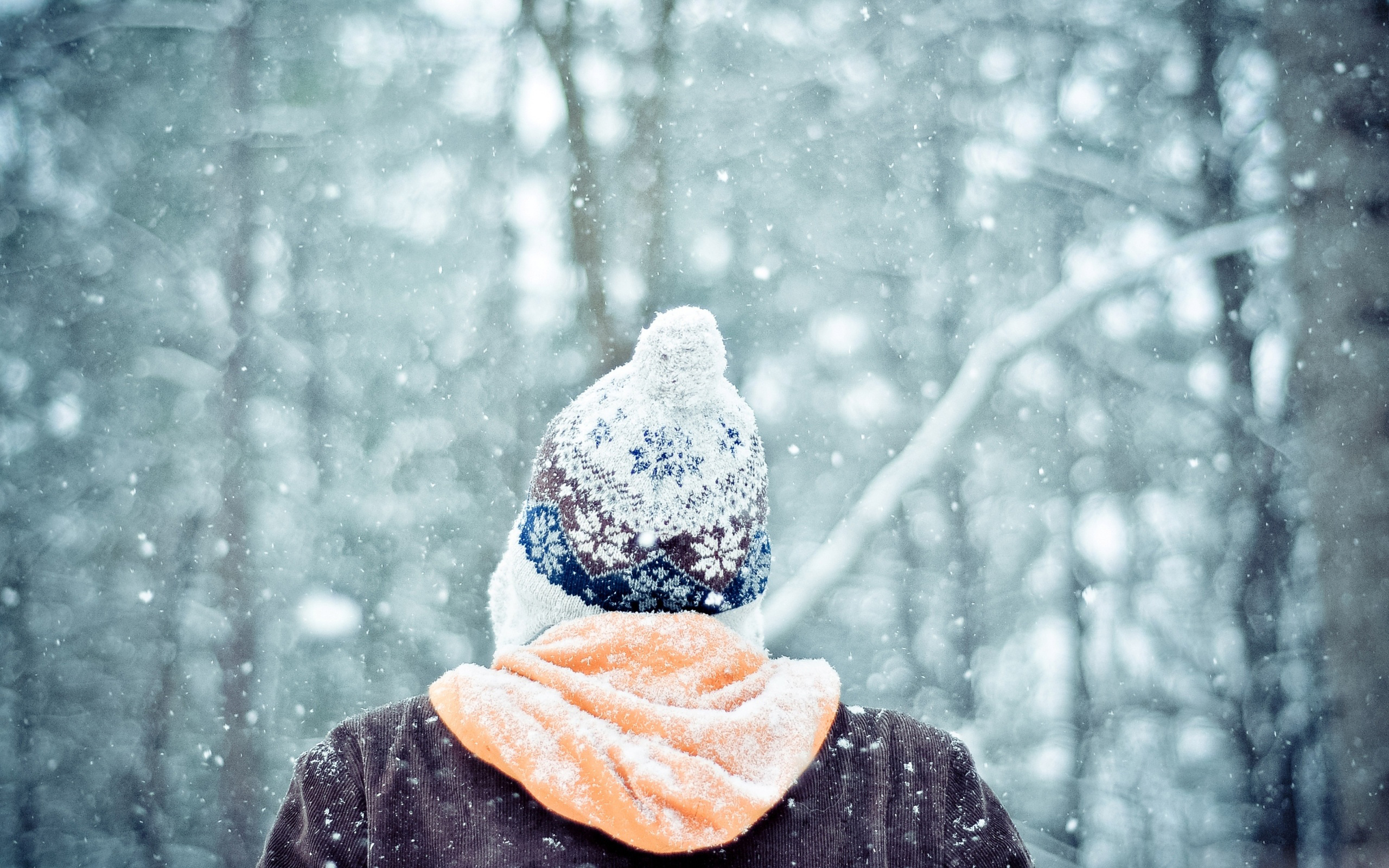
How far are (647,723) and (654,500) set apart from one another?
1.07 ft

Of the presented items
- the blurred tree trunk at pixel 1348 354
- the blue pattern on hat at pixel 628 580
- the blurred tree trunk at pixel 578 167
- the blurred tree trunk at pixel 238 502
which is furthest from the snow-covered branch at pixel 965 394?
the blue pattern on hat at pixel 628 580

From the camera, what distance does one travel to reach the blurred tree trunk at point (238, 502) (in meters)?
4.95

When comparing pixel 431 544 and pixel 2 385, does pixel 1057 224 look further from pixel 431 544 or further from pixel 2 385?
pixel 2 385

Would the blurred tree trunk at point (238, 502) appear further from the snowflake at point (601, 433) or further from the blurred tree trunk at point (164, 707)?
the snowflake at point (601, 433)

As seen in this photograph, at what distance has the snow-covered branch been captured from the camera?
5.86 metres

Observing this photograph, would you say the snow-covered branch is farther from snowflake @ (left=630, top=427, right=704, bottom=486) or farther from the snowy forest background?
snowflake @ (left=630, top=427, right=704, bottom=486)

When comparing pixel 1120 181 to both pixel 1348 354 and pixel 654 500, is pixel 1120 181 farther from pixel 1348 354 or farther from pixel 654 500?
pixel 654 500

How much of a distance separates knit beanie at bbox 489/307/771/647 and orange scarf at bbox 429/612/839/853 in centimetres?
9

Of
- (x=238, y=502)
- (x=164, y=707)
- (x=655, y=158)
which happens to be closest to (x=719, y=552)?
(x=655, y=158)

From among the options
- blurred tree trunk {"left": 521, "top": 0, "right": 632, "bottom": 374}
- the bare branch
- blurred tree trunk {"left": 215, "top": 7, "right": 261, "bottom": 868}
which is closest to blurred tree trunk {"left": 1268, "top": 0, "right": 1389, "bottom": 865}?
the bare branch

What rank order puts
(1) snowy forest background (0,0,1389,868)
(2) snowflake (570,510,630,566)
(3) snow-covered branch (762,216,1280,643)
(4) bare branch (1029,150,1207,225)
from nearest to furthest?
1. (2) snowflake (570,510,630,566)
2. (1) snowy forest background (0,0,1389,868)
3. (3) snow-covered branch (762,216,1280,643)
4. (4) bare branch (1029,150,1207,225)

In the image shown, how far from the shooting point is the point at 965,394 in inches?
247

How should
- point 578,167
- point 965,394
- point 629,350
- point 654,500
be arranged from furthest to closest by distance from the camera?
1. point 965,394
2. point 578,167
3. point 629,350
4. point 654,500

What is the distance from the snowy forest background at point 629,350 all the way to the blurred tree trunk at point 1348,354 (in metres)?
2.95
